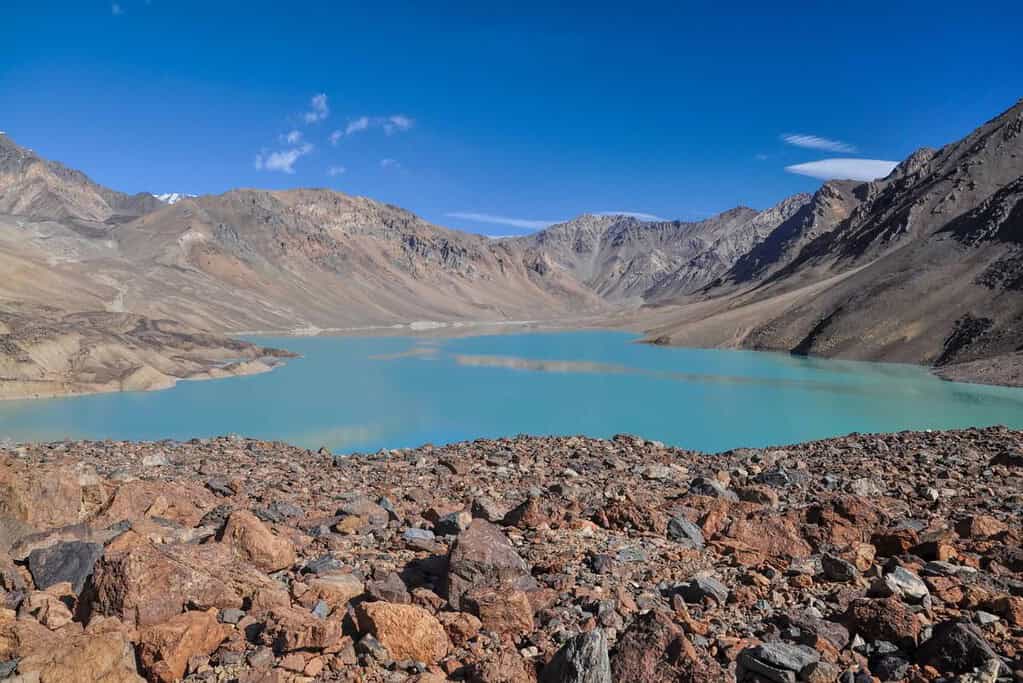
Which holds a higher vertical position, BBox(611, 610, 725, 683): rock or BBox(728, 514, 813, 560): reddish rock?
BBox(611, 610, 725, 683): rock

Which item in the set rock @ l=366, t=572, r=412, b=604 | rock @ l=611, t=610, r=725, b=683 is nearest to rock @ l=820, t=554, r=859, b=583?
rock @ l=611, t=610, r=725, b=683

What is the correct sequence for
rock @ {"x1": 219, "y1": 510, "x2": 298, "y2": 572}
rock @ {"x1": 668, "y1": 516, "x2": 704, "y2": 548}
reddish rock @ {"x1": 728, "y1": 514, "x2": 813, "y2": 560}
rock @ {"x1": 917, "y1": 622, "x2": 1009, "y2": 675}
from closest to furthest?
1. rock @ {"x1": 917, "y1": 622, "x2": 1009, "y2": 675}
2. rock @ {"x1": 219, "y1": 510, "x2": 298, "y2": 572}
3. reddish rock @ {"x1": 728, "y1": 514, "x2": 813, "y2": 560}
4. rock @ {"x1": 668, "y1": 516, "x2": 704, "y2": 548}

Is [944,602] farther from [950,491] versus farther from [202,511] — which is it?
[202,511]

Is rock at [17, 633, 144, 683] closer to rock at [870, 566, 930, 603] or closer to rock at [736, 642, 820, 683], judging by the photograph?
rock at [736, 642, 820, 683]

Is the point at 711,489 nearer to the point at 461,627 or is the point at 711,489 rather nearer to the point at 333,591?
the point at 461,627

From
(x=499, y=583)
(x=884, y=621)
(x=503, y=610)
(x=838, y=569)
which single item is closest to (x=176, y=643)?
(x=503, y=610)

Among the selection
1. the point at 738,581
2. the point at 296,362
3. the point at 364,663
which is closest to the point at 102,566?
the point at 364,663
